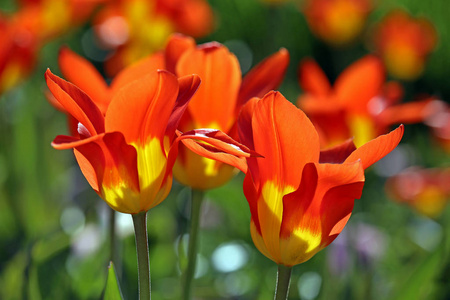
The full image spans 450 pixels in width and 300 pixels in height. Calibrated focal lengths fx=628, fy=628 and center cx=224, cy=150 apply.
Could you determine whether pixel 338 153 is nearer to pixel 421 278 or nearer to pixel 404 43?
pixel 421 278

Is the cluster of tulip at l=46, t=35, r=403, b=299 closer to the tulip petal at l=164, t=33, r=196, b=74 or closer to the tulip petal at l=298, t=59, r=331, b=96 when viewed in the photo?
the tulip petal at l=164, t=33, r=196, b=74

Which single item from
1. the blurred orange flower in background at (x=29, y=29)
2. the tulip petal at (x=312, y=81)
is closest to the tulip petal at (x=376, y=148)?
the tulip petal at (x=312, y=81)

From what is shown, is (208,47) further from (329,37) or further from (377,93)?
(329,37)

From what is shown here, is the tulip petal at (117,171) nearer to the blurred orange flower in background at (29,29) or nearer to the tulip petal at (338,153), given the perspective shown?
the tulip petal at (338,153)

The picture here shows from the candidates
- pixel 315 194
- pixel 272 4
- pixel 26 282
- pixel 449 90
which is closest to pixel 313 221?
pixel 315 194

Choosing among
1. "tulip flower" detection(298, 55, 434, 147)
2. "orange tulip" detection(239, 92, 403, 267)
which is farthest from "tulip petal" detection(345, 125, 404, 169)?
"tulip flower" detection(298, 55, 434, 147)
